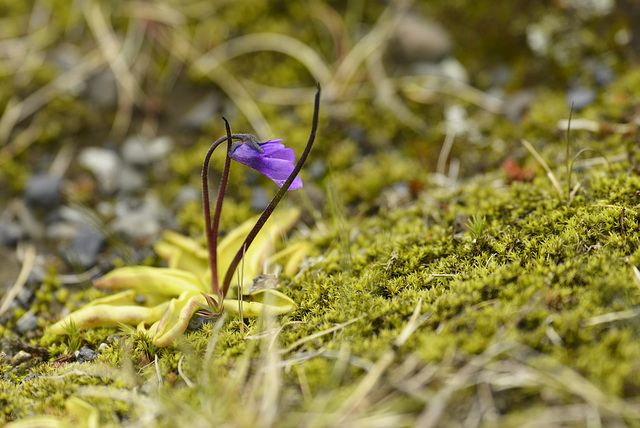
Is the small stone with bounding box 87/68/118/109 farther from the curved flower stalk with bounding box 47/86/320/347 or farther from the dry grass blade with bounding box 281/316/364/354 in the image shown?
the dry grass blade with bounding box 281/316/364/354

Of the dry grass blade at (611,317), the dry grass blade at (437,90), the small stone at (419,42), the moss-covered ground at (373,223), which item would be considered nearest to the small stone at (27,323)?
the moss-covered ground at (373,223)

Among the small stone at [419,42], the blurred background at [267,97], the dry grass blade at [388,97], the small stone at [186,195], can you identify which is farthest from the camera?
the small stone at [419,42]

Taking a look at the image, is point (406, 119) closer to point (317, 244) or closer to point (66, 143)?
point (317, 244)

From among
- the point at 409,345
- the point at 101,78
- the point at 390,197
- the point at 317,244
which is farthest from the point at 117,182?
the point at 409,345

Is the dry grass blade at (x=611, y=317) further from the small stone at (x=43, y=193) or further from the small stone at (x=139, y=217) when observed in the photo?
the small stone at (x=43, y=193)

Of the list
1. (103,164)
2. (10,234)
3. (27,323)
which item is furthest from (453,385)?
(103,164)

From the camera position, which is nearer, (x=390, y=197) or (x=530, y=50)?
(x=390, y=197)

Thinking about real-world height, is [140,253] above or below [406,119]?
below
